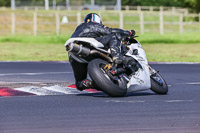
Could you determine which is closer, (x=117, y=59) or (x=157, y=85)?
(x=117, y=59)

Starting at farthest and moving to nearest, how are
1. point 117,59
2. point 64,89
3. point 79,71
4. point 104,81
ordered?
point 64,89
point 79,71
point 117,59
point 104,81

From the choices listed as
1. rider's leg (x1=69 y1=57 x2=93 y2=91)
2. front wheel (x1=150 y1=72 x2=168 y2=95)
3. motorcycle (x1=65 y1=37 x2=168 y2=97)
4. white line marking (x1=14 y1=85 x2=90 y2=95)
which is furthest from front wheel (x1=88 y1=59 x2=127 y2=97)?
white line marking (x1=14 y1=85 x2=90 y2=95)

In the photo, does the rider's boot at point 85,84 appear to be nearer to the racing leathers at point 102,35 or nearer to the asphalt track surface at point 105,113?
the racing leathers at point 102,35

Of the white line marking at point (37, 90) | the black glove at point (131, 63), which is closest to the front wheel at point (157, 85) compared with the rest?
the black glove at point (131, 63)

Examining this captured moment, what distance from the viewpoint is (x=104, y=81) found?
10.4m

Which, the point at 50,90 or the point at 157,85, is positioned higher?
the point at 157,85

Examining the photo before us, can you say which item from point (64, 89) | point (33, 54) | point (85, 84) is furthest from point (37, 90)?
point (33, 54)

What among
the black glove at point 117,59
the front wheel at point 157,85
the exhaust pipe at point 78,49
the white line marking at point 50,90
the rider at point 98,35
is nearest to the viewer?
the exhaust pipe at point 78,49

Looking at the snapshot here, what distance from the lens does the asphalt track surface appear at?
766cm

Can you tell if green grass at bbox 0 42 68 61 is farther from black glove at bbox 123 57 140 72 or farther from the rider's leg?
black glove at bbox 123 57 140 72

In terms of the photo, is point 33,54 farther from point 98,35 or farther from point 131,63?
point 131,63

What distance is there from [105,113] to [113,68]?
1.72 meters

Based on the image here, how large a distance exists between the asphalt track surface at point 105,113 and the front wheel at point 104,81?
0.48 feet

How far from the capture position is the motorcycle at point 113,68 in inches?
411
